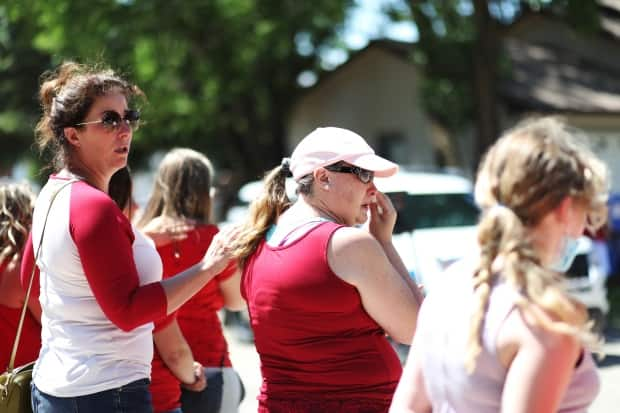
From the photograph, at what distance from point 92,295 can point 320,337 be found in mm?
711

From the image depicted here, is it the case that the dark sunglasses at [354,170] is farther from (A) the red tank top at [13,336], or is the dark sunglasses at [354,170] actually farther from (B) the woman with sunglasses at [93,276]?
(A) the red tank top at [13,336]

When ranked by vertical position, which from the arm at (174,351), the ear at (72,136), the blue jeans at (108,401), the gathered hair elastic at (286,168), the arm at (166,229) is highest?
the ear at (72,136)

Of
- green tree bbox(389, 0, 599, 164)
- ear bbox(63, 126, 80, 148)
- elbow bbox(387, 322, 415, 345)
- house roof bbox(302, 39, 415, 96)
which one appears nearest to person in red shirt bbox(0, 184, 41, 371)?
ear bbox(63, 126, 80, 148)

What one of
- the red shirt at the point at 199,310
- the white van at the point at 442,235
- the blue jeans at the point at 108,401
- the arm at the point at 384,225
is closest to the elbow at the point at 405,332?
the arm at the point at 384,225

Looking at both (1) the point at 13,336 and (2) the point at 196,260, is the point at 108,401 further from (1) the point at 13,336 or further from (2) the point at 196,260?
Answer: (2) the point at 196,260

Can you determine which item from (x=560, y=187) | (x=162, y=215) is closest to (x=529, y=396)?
(x=560, y=187)

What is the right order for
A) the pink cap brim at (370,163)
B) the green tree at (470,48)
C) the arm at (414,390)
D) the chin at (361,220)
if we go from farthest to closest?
the green tree at (470,48)
the chin at (361,220)
the pink cap brim at (370,163)
the arm at (414,390)

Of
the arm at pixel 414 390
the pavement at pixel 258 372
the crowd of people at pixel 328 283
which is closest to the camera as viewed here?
the crowd of people at pixel 328 283

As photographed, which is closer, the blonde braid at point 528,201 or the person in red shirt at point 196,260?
Result: the blonde braid at point 528,201

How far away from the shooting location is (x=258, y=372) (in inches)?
364

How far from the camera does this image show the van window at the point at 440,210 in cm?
1030

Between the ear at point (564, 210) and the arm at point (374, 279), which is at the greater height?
the ear at point (564, 210)

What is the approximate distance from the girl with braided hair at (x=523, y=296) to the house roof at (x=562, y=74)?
16.9 meters

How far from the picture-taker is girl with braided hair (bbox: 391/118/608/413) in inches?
75.8
